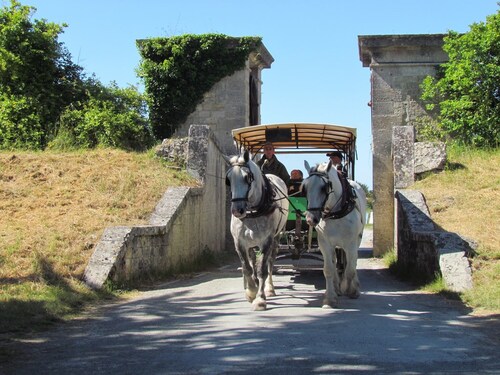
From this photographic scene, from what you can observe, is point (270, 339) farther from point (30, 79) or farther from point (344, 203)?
point (30, 79)

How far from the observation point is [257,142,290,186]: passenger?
Answer: 11.9 meters

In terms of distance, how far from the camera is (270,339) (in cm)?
693

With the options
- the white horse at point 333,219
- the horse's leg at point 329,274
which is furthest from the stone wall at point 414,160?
the horse's leg at point 329,274

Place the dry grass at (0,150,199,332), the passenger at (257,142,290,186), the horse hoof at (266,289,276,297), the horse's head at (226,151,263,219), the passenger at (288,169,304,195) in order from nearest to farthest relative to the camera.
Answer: the horse's head at (226,151,263,219), the dry grass at (0,150,199,332), the horse hoof at (266,289,276,297), the passenger at (257,142,290,186), the passenger at (288,169,304,195)

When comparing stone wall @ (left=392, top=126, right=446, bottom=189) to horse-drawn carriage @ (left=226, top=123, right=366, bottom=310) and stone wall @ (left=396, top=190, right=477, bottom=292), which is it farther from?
horse-drawn carriage @ (left=226, top=123, right=366, bottom=310)

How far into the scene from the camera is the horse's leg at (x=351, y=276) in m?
9.38

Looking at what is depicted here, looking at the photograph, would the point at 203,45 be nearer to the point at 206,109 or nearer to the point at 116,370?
the point at 206,109

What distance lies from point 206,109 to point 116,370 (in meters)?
17.2

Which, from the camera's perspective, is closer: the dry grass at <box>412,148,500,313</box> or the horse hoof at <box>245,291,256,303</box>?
the horse hoof at <box>245,291,256,303</box>

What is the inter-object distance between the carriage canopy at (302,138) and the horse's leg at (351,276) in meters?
3.78

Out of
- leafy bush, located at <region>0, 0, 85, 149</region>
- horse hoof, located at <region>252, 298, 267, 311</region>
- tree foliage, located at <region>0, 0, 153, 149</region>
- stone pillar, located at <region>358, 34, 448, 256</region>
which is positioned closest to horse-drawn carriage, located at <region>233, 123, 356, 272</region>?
horse hoof, located at <region>252, 298, 267, 311</region>

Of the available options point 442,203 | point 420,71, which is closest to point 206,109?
point 420,71

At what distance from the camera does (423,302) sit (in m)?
9.82

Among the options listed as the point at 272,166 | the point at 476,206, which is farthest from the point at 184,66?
the point at 476,206
